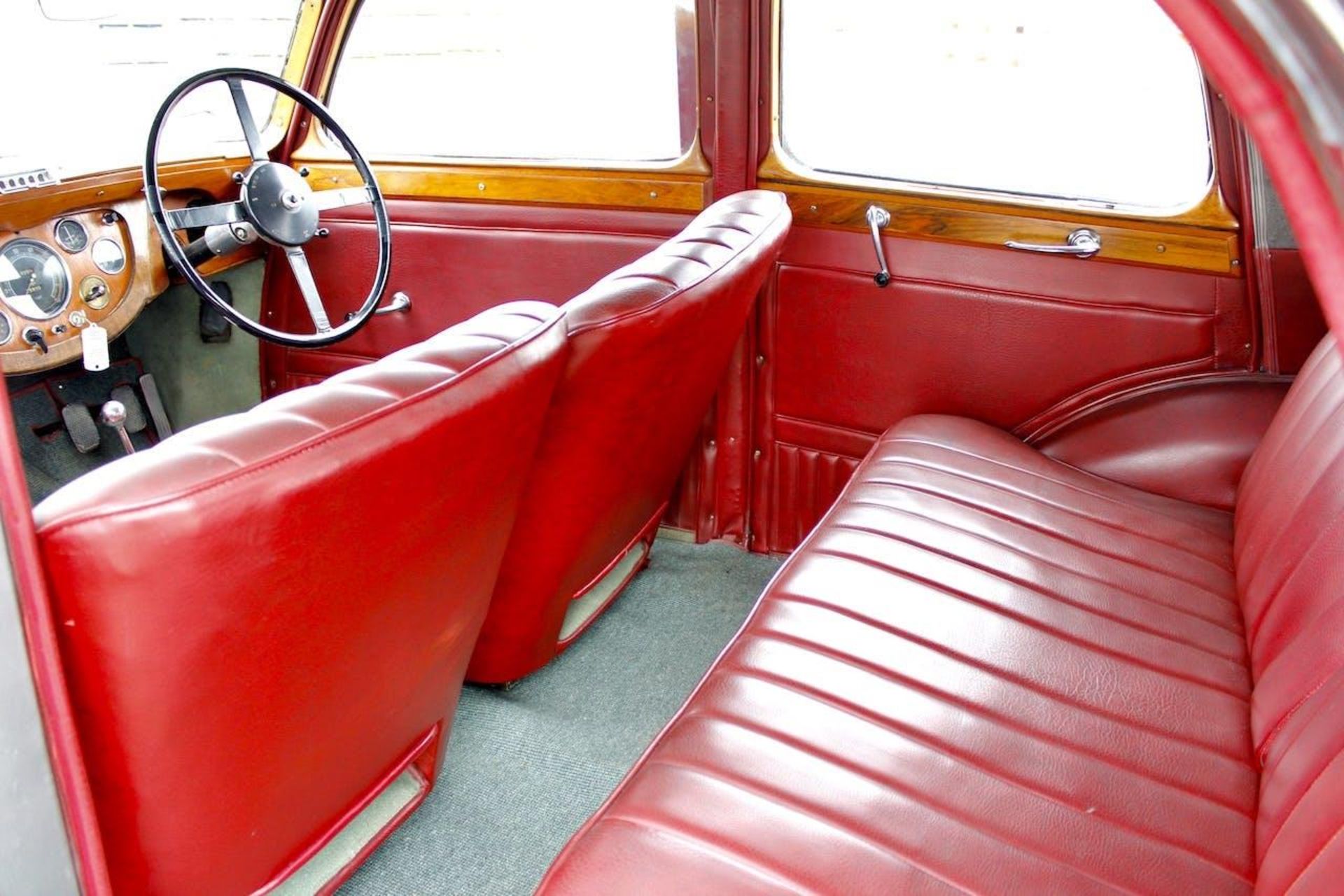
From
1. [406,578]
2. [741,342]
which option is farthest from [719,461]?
[406,578]

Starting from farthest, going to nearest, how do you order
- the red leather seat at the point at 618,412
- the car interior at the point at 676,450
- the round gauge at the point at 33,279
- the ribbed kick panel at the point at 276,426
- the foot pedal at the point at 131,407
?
the foot pedal at the point at 131,407 → the round gauge at the point at 33,279 → the red leather seat at the point at 618,412 → the car interior at the point at 676,450 → the ribbed kick panel at the point at 276,426

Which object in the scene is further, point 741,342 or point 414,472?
point 741,342

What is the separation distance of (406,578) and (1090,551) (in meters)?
1.17

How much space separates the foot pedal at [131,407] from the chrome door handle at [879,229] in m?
2.04

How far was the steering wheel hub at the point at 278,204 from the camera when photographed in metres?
2.57

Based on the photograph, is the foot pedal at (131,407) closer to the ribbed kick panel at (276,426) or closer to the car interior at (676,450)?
the car interior at (676,450)

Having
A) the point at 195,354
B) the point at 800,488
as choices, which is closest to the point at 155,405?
the point at 195,354

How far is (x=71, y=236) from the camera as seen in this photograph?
94.7 inches

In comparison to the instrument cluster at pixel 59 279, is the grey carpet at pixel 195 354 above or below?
below

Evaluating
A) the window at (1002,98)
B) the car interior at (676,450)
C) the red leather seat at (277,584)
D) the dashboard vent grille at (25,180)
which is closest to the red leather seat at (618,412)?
the car interior at (676,450)

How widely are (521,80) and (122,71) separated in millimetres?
1014

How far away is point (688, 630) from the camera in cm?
249

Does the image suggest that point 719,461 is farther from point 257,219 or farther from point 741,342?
point 257,219

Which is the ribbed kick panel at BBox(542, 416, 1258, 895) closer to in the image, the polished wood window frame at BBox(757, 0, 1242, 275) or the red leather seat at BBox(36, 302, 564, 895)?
the red leather seat at BBox(36, 302, 564, 895)
